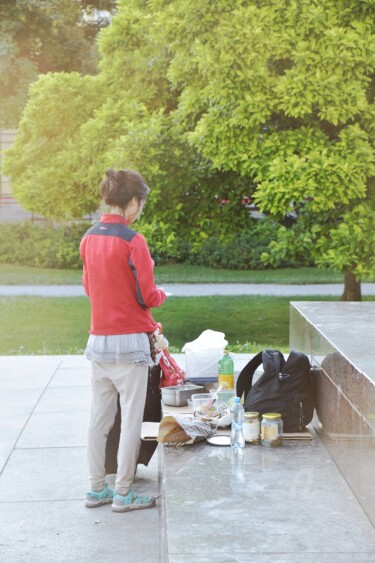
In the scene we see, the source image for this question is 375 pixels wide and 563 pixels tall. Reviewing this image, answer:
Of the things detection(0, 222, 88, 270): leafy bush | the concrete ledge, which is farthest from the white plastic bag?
detection(0, 222, 88, 270): leafy bush

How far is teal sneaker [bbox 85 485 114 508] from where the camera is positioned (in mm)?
5425

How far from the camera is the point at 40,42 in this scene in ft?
78.7

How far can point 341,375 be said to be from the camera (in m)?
4.74

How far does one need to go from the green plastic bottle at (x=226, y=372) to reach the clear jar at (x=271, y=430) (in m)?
1.01

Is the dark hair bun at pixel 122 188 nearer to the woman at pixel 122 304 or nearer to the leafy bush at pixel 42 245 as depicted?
the woman at pixel 122 304

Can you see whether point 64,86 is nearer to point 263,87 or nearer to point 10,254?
point 263,87

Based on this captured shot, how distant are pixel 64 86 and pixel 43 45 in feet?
26.1

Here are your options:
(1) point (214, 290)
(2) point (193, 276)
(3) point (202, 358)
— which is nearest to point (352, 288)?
(1) point (214, 290)

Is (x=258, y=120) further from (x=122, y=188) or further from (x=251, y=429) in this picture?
(x=251, y=429)

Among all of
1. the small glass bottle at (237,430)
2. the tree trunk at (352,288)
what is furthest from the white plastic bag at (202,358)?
the tree trunk at (352,288)

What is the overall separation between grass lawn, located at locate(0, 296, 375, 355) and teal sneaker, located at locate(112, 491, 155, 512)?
29.6 feet

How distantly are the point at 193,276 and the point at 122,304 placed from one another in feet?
57.4

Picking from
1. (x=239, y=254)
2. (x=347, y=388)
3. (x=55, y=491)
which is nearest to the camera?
(x=347, y=388)

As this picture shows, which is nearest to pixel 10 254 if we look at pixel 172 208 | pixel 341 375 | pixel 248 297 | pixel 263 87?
pixel 248 297
